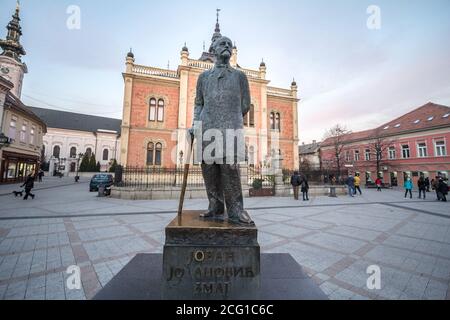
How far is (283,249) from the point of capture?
406cm

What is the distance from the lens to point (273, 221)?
21.5ft

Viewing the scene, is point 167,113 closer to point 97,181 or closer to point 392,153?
point 97,181

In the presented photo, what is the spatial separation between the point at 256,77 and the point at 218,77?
75.9ft

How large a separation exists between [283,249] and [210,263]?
2474mm

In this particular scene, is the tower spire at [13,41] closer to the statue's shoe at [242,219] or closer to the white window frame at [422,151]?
the statue's shoe at [242,219]

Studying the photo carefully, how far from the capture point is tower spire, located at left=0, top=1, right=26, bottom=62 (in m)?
34.8

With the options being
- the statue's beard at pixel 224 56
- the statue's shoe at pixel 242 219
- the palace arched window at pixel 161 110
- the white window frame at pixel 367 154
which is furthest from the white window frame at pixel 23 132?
the white window frame at pixel 367 154

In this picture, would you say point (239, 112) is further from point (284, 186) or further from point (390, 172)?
point (390, 172)

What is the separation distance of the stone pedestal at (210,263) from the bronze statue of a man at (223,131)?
286 mm

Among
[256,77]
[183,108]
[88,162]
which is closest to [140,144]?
[183,108]

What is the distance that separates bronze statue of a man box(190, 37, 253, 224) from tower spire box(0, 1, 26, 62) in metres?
51.7

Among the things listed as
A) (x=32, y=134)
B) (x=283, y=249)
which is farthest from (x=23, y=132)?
(x=283, y=249)

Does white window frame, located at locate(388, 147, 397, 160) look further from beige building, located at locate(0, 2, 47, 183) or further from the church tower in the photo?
the church tower

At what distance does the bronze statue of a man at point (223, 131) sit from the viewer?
244 centimetres
